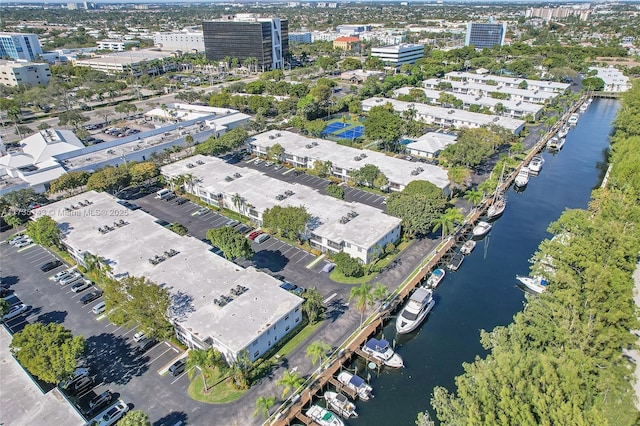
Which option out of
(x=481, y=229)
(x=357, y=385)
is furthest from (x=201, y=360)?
(x=481, y=229)

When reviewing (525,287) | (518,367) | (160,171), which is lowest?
(525,287)

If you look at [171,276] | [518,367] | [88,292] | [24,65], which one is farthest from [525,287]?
[24,65]

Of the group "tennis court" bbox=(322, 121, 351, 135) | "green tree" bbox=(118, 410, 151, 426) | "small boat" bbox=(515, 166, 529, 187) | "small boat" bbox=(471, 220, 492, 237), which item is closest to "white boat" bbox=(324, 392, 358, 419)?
"green tree" bbox=(118, 410, 151, 426)

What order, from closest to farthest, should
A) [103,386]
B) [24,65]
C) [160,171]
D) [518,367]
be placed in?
[518,367], [103,386], [160,171], [24,65]

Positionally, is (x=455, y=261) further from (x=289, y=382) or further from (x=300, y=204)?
(x=289, y=382)

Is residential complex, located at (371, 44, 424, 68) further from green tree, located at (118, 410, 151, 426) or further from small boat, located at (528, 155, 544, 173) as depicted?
green tree, located at (118, 410, 151, 426)

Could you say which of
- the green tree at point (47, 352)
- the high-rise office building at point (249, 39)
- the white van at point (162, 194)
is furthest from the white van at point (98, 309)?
the high-rise office building at point (249, 39)

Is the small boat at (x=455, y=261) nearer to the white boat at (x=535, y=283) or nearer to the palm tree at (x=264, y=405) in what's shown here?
the white boat at (x=535, y=283)

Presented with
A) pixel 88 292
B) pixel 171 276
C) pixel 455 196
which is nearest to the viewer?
pixel 171 276

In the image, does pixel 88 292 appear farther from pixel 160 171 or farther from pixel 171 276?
pixel 160 171
